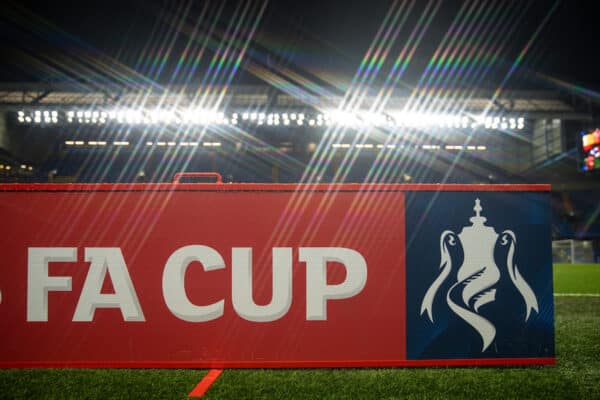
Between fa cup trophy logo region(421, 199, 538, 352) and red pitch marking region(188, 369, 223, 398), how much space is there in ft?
A: 4.31

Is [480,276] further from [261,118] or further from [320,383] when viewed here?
[261,118]

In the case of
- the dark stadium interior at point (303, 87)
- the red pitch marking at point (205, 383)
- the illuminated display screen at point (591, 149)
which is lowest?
the red pitch marking at point (205, 383)

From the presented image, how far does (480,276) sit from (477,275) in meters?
0.02

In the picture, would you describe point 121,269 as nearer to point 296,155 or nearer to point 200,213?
point 200,213

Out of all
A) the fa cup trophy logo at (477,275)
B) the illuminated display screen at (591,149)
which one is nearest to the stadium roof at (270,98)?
the illuminated display screen at (591,149)

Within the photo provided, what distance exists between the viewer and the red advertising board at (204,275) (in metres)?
2.70

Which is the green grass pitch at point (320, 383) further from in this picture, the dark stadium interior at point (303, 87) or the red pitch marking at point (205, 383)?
the dark stadium interior at point (303, 87)

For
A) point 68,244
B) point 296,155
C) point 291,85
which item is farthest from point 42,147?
point 68,244

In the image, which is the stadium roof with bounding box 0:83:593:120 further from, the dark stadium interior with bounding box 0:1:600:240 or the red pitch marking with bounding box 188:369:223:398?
the red pitch marking with bounding box 188:369:223:398

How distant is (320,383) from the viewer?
244 cm

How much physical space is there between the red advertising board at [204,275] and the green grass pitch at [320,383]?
0.10m

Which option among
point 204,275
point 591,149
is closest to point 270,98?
point 591,149

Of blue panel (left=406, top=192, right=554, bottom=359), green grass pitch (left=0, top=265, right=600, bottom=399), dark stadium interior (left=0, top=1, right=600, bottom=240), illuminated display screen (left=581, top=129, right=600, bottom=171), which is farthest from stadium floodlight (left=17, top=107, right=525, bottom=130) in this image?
green grass pitch (left=0, top=265, right=600, bottom=399)

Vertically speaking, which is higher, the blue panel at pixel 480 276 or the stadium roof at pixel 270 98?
the stadium roof at pixel 270 98
